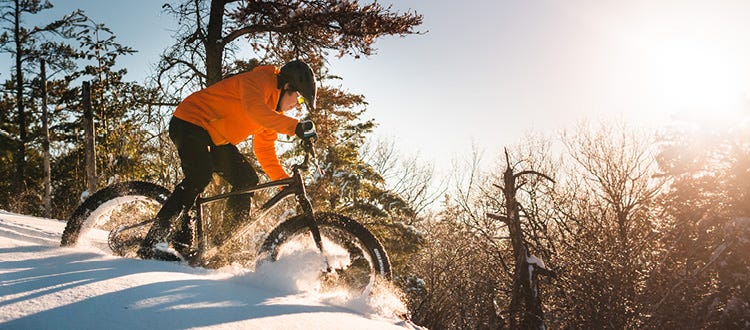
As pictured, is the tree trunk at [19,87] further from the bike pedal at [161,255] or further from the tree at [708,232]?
the tree at [708,232]

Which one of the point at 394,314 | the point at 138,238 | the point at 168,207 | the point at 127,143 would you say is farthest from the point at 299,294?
the point at 127,143

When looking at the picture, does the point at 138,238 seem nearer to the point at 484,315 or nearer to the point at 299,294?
the point at 299,294

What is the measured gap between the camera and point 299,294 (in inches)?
109

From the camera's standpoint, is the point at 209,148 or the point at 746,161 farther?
the point at 746,161

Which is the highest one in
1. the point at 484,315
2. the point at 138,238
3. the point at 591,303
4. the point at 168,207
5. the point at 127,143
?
the point at 127,143

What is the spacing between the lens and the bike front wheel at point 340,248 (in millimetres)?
3086

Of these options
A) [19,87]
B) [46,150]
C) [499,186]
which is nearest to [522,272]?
[499,186]

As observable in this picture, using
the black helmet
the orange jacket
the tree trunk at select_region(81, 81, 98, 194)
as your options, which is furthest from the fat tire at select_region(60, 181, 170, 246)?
the tree trunk at select_region(81, 81, 98, 194)

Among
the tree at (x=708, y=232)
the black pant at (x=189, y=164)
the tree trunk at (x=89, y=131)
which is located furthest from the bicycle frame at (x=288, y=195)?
the tree at (x=708, y=232)

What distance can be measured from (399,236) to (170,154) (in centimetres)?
844

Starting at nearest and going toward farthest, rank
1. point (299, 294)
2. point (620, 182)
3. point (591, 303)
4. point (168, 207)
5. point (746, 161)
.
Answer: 1. point (299, 294)
2. point (168, 207)
3. point (591, 303)
4. point (746, 161)
5. point (620, 182)

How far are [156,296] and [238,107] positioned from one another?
159 centimetres

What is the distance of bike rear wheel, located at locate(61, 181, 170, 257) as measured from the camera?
10.8ft

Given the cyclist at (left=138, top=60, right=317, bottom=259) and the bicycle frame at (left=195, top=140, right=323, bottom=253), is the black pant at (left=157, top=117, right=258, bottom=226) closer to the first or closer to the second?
the cyclist at (left=138, top=60, right=317, bottom=259)
